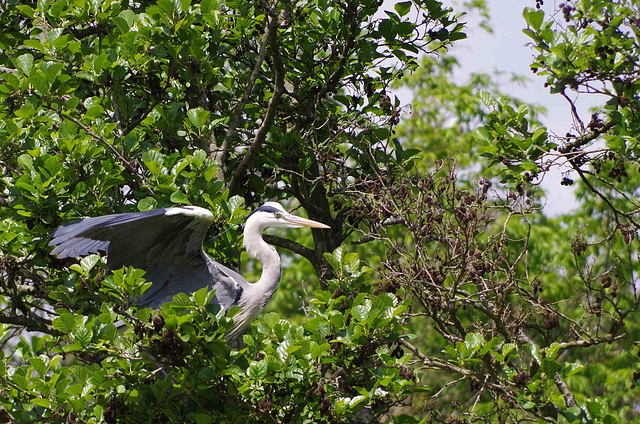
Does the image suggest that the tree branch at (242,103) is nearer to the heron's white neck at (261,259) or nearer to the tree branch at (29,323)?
the heron's white neck at (261,259)

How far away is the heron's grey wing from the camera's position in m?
4.07

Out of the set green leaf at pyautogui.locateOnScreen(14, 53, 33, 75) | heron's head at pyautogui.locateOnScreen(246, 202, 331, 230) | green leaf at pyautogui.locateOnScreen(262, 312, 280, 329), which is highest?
heron's head at pyautogui.locateOnScreen(246, 202, 331, 230)

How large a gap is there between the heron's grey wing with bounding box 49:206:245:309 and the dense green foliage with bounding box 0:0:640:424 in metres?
0.14

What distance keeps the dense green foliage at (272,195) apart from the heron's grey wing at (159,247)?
0.14 meters

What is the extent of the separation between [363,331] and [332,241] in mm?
2103

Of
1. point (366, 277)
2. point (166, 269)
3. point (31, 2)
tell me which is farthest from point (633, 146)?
point (31, 2)

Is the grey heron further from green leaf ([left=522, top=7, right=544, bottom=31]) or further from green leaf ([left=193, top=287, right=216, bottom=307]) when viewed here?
green leaf ([left=522, top=7, right=544, bottom=31])

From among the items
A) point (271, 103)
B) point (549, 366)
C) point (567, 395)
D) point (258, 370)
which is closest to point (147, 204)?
point (271, 103)

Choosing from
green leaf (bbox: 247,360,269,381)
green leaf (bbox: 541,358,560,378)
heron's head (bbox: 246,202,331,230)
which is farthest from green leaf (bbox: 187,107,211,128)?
green leaf (bbox: 541,358,560,378)

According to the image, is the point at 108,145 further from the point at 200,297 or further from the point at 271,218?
the point at 200,297

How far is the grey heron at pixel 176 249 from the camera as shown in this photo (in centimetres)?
A: 409

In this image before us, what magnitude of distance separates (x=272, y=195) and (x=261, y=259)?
0.79m

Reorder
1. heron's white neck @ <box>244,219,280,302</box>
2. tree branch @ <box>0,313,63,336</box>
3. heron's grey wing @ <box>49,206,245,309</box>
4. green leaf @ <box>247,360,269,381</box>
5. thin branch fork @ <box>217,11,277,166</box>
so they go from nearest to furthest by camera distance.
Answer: green leaf @ <box>247,360,269,381</box>, heron's grey wing @ <box>49,206,245,309</box>, tree branch @ <box>0,313,63,336</box>, thin branch fork @ <box>217,11,277,166</box>, heron's white neck @ <box>244,219,280,302</box>

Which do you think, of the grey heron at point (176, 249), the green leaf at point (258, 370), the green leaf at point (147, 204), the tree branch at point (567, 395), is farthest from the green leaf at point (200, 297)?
the tree branch at point (567, 395)
